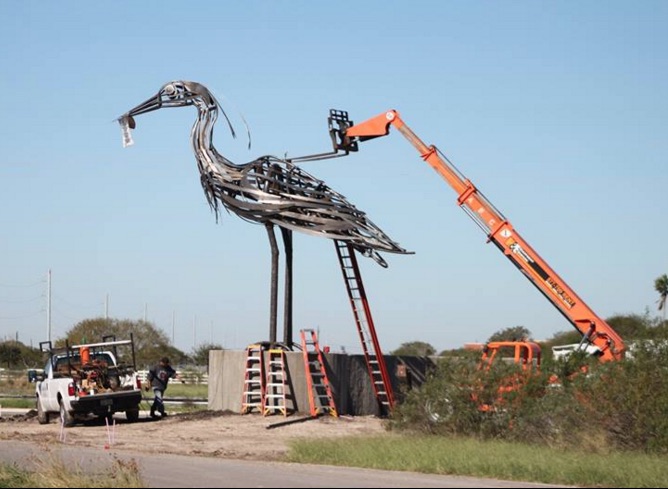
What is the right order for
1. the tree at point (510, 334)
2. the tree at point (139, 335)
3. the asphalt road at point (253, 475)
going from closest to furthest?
the asphalt road at point (253, 475) → the tree at point (510, 334) → the tree at point (139, 335)

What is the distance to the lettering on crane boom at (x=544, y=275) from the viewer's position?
2684 cm

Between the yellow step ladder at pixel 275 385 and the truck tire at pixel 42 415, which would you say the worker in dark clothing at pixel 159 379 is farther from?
the yellow step ladder at pixel 275 385

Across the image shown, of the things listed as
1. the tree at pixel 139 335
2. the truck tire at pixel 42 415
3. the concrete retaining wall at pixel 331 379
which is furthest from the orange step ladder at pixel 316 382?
the tree at pixel 139 335

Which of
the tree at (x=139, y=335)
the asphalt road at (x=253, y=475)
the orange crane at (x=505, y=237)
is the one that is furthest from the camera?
the tree at (x=139, y=335)

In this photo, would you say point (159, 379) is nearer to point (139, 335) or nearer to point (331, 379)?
point (331, 379)

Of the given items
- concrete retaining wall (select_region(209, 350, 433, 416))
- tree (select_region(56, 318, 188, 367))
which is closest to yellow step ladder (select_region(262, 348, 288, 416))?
concrete retaining wall (select_region(209, 350, 433, 416))

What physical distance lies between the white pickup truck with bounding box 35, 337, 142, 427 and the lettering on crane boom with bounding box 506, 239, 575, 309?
937cm

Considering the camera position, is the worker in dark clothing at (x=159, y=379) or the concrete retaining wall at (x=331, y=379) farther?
the worker in dark clothing at (x=159, y=379)

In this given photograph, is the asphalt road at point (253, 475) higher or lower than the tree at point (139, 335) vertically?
lower

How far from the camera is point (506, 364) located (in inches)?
940

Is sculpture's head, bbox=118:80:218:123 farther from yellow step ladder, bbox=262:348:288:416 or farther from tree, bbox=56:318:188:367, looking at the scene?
tree, bbox=56:318:188:367

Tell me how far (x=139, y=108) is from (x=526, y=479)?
18283 mm

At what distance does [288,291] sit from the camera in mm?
28156

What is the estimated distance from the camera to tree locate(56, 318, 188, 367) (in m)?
85.7
